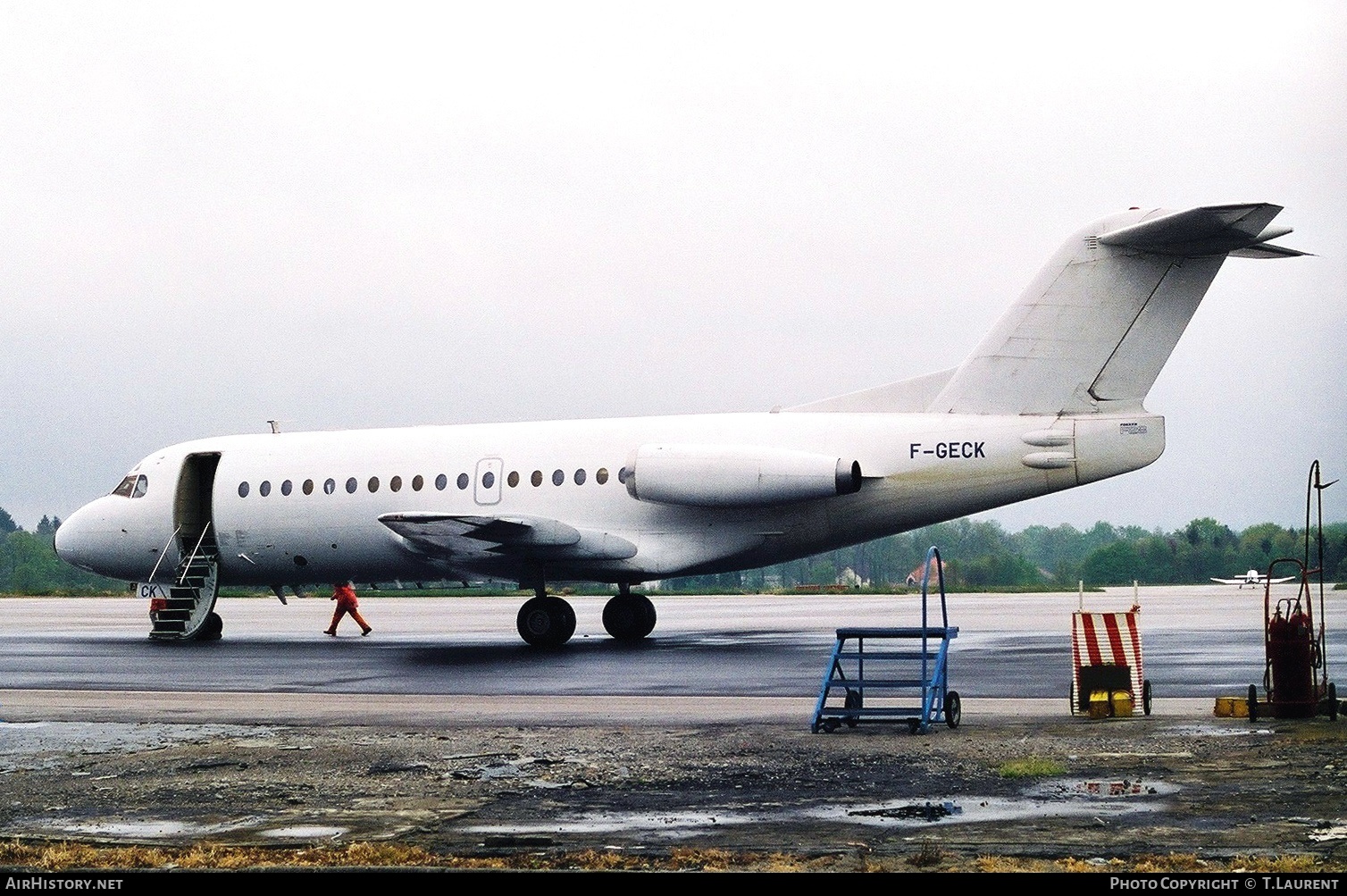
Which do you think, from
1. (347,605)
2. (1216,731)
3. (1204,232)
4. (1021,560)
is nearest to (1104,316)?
(1204,232)

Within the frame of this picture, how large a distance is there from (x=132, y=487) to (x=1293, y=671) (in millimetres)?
24526

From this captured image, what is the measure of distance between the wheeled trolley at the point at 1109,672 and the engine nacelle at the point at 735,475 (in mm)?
8663

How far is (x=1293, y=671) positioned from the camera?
12992mm

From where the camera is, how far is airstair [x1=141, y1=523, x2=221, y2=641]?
1154 inches

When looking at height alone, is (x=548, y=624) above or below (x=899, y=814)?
above

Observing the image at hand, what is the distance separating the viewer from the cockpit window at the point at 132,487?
3075 cm

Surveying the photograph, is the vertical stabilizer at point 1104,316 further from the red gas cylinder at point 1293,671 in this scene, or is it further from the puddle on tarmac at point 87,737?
the puddle on tarmac at point 87,737

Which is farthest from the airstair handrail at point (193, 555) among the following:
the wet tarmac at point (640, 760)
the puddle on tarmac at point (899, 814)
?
the puddle on tarmac at point (899, 814)

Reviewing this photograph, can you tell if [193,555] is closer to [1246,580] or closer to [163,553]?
[163,553]

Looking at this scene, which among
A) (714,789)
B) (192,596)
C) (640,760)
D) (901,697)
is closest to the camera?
(714,789)

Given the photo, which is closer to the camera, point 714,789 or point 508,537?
point 714,789

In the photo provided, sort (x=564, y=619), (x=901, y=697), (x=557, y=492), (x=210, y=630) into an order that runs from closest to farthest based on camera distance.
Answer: (x=901, y=697)
(x=564, y=619)
(x=557, y=492)
(x=210, y=630)

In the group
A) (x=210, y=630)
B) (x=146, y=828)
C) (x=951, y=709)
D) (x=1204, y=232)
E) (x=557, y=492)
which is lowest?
(x=146, y=828)

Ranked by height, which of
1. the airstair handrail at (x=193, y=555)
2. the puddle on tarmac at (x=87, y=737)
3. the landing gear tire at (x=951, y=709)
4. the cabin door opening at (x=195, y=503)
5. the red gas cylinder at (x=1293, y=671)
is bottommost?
the puddle on tarmac at (x=87, y=737)
